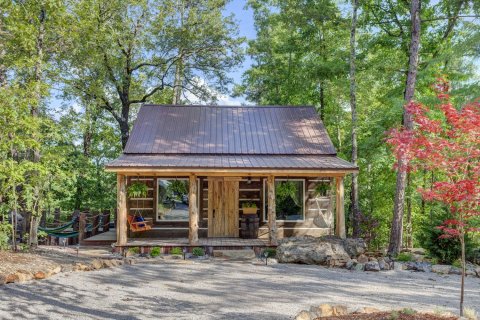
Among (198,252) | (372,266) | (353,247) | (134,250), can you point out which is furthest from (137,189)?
(372,266)

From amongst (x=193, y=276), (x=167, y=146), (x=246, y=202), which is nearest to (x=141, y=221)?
(x=167, y=146)

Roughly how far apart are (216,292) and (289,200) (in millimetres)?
6528

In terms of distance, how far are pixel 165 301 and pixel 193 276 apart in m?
2.04

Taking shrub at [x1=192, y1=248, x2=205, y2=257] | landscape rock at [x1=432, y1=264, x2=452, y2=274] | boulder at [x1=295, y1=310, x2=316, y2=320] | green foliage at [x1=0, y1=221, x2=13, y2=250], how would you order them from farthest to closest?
shrub at [x1=192, y1=248, x2=205, y2=257] → landscape rock at [x1=432, y1=264, x2=452, y2=274] → green foliage at [x1=0, y1=221, x2=13, y2=250] → boulder at [x1=295, y1=310, x2=316, y2=320]

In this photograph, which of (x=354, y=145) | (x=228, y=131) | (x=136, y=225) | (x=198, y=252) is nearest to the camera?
(x=198, y=252)

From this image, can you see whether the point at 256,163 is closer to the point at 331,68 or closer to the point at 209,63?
the point at 331,68

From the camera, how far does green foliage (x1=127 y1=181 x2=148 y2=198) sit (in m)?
11.9

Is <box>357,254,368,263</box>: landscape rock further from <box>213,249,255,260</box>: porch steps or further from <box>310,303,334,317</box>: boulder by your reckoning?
<box>310,303,334,317</box>: boulder

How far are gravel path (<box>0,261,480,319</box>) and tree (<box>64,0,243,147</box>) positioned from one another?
34.3 feet

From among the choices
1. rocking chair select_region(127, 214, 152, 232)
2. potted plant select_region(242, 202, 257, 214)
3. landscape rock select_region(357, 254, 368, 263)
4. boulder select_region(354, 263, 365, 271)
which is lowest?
boulder select_region(354, 263, 365, 271)

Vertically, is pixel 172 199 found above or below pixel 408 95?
below

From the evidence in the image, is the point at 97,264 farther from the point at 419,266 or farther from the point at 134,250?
the point at 419,266

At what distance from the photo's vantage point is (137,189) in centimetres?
1196

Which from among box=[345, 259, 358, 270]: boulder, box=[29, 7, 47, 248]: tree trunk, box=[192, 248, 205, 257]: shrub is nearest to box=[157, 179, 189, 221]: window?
box=[192, 248, 205, 257]: shrub
